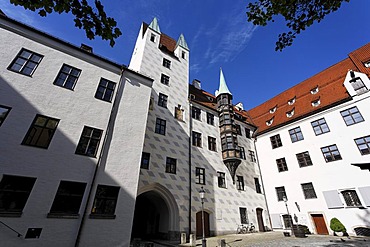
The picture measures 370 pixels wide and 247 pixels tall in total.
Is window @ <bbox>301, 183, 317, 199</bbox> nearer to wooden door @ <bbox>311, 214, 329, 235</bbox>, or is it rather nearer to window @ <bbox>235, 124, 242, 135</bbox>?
wooden door @ <bbox>311, 214, 329, 235</bbox>

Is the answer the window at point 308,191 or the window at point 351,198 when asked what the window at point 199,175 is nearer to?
the window at point 308,191

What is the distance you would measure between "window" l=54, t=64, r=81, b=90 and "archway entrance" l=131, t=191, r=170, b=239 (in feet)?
33.3

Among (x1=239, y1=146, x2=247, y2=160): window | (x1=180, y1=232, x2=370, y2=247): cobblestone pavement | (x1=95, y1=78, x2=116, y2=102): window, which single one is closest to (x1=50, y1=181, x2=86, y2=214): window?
(x1=95, y1=78, x2=116, y2=102): window

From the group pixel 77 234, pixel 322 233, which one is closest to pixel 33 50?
pixel 77 234

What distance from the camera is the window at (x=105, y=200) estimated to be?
8.77 metres

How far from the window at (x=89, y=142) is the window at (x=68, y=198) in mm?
1583

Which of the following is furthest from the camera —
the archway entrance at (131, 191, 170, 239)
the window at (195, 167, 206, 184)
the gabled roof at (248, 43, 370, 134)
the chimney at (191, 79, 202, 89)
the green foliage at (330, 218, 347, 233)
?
the chimney at (191, 79, 202, 89)

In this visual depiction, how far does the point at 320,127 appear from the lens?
19703mm

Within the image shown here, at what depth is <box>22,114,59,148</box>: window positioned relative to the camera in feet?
27.0

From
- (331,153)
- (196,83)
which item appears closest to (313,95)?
(331,153)

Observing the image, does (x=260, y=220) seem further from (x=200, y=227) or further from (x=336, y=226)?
(x=200, y=227)

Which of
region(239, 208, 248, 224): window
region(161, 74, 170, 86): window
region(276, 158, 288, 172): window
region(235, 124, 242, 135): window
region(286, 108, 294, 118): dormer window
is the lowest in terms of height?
region(239, 208, 248, 224): window

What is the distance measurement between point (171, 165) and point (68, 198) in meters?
9.11

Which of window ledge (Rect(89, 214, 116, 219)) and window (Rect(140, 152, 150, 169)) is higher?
window (Rect(140, 152, 150, 169))
